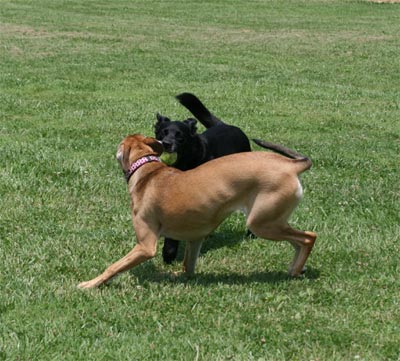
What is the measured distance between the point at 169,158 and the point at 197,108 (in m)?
1.38

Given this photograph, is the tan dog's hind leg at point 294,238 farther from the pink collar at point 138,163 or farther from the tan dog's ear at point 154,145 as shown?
the tan dog's ear at point 154,145

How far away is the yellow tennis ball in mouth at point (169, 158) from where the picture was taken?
6.71m

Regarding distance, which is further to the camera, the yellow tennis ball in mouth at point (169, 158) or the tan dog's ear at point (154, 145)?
the yellow tennis ball in mouth at point (169, 158)

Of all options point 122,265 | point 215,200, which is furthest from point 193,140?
point 122,265

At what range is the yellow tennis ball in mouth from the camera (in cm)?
671

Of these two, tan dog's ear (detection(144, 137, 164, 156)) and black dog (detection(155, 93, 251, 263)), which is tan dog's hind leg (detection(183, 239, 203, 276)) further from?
black dog (detection(155, 93, 251, 263))

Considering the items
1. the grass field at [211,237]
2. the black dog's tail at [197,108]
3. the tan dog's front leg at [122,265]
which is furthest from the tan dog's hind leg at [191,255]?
the black dog's tail at [197,108]

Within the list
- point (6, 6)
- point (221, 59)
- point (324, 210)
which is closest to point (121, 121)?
point (324, 210)

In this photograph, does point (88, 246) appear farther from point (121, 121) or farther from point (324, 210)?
point (121, 121)

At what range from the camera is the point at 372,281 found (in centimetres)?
544

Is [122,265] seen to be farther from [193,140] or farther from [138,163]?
[193,140]

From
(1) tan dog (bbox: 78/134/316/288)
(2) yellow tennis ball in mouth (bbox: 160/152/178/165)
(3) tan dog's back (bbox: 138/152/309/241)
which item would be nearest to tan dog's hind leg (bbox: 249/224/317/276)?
(1) tan dog (bbox: 78/134/316/288)

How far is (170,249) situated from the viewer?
605 centimetres

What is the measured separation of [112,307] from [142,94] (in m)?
9.42
